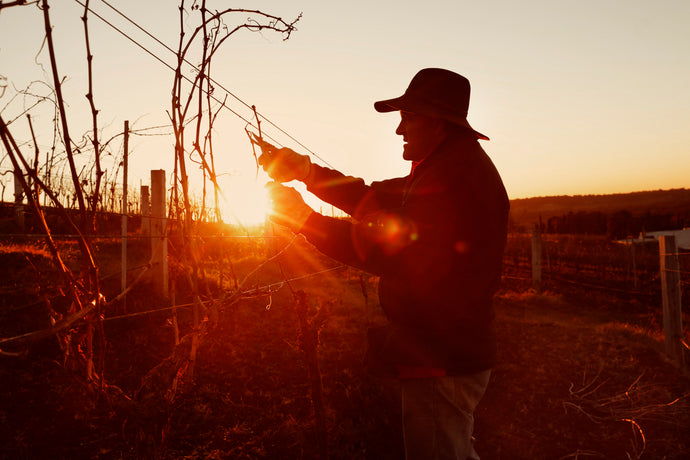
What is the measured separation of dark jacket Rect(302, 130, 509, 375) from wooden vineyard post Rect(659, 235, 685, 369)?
5.78 meters

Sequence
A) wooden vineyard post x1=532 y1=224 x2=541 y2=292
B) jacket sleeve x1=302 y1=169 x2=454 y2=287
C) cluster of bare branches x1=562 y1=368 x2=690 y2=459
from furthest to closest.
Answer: wooden vineyard post x1=532 y1=224 x2=541 y2=292
cluster of bare branches x1=562 y1=368 x2=690 y2=459
jacket sleeve x1=302 y1=169 x2=454 y2=287

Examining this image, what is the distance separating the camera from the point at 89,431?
3283mm

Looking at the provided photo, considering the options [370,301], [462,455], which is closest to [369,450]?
[462,455]

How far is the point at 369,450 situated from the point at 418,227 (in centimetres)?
256

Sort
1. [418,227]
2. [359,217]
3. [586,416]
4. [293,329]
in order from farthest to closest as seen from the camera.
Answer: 1. [293,329]
2. [586,416]
3. [359,217]
4. [418,227]

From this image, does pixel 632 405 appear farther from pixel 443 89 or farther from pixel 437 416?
pixel 443 89

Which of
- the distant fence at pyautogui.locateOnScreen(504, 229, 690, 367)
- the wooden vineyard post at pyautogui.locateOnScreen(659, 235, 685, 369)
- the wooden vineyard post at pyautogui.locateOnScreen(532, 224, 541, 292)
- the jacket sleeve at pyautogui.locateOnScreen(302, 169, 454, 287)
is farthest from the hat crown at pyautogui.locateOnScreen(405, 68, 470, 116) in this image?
the wooden vineyard post at pyautogui.locateOnScreen(532, 224, 541, 292)

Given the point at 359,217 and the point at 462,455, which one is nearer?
the point at 462,455

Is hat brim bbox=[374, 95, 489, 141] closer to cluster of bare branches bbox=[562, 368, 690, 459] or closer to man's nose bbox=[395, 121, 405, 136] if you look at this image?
man's nose bbox=[395, 121, 405, 136]

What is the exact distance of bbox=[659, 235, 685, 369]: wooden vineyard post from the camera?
613cm

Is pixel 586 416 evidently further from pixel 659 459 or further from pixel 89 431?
pixel 89 431

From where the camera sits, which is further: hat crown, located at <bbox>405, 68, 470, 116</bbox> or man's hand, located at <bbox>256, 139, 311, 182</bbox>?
man's hand, located at <bbox>256, 139, 311, 182</bbox>

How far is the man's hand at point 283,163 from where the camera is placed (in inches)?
80.0

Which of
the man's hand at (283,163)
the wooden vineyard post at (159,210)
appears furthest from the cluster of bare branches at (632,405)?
the wooden vineyard post at (159,210)
